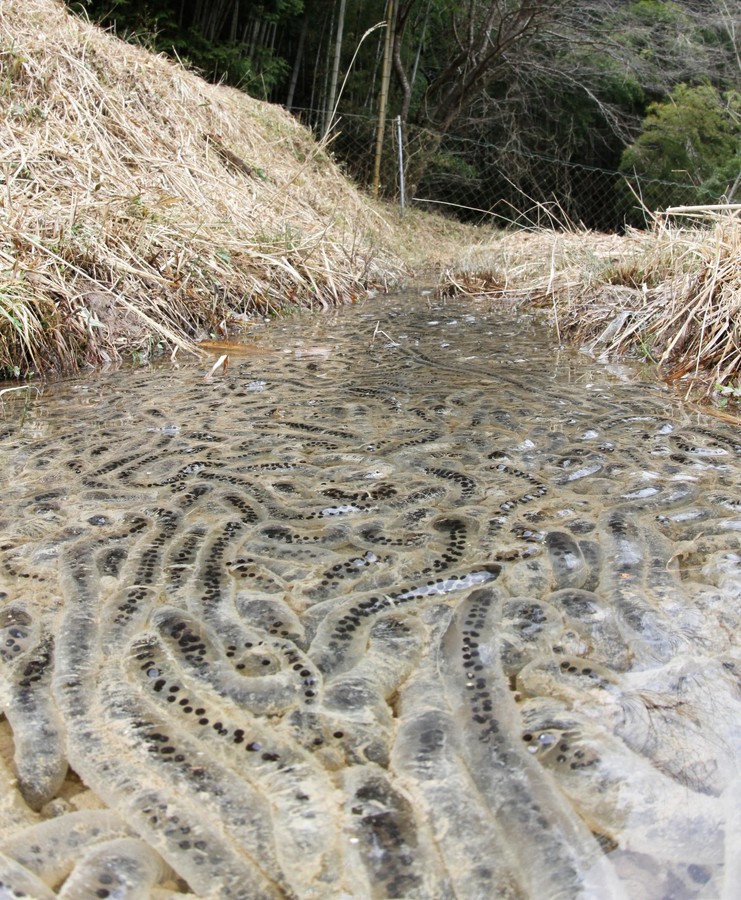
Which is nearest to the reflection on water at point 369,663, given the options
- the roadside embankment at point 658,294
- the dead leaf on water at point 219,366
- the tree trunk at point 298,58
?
the dead leaf on water at point 219,366

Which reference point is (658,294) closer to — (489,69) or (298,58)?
(298,58)

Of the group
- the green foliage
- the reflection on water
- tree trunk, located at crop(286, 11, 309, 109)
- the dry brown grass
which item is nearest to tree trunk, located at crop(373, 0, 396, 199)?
tree trunk, located at crop(286, 11, 309, 109)

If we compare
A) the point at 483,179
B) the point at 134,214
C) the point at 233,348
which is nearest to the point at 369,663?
the point at 233,348

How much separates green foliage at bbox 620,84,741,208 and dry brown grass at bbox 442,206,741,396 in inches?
244

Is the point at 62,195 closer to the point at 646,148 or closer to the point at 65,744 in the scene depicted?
the point at 65,744

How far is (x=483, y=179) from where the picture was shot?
37.7 feet

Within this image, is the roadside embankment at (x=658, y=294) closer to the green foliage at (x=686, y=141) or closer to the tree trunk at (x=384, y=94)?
the tree trunk at (x=384, y=94)

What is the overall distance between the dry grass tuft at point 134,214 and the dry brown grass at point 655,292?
4.03 ft

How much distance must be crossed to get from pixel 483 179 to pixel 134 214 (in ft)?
29.0

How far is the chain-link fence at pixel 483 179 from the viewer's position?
9078mm

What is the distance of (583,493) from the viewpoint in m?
1.67

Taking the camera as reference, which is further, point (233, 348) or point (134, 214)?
point (134, 214)

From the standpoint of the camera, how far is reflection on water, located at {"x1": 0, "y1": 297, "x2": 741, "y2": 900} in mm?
801

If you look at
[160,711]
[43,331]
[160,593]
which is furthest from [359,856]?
[43,331]
